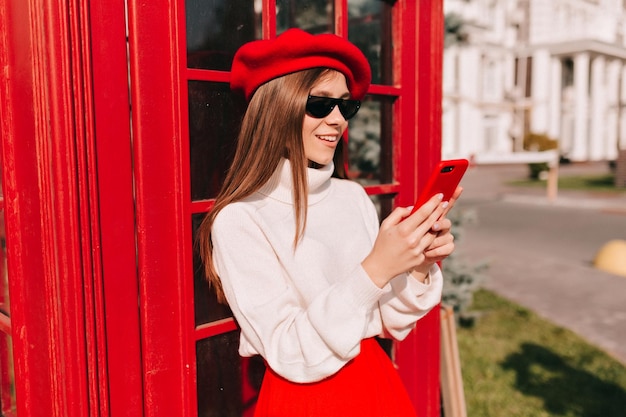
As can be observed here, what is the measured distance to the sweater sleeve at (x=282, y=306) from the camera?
1190mm

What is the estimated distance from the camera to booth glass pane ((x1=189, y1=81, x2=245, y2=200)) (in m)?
1.43

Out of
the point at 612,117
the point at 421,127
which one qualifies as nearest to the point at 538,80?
the point at 612,117

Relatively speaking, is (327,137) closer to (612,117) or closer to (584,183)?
(584,183)

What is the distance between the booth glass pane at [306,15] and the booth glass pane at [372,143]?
31 cm

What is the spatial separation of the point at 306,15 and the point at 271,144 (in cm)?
70

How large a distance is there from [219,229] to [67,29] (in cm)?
53

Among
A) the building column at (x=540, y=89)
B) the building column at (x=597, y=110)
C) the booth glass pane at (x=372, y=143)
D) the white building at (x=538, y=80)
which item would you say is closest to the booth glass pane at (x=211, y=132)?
the booth glass pane at (x=372, y=143)

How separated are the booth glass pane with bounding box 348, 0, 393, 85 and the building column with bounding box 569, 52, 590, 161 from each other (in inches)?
1251

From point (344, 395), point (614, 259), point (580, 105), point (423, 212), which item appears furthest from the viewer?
point (580, 105)

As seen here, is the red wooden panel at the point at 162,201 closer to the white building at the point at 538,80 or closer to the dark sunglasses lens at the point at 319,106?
the dark sunglasses lens at the point at 319,106

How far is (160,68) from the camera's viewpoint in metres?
1.32

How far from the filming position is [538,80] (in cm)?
2958

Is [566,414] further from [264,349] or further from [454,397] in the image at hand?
[264,349]

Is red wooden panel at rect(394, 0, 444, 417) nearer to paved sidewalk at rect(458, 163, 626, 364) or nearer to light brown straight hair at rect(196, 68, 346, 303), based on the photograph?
light brown straight hair at rect(196, 68, 346, 303)
